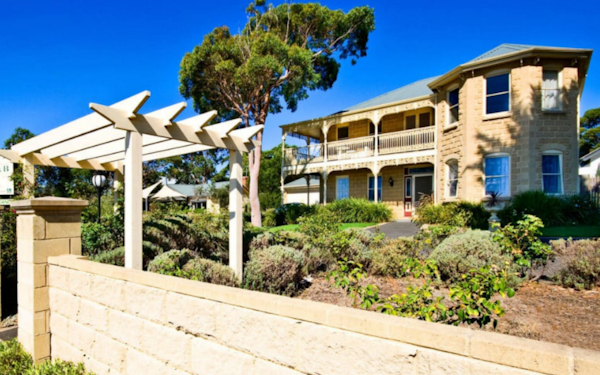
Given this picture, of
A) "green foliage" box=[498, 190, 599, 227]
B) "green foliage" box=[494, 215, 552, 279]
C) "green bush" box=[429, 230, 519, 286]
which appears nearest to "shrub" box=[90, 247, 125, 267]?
"green bush" box=[429, 230, 519, 286]

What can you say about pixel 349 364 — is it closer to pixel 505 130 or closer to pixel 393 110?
pixel 505 130

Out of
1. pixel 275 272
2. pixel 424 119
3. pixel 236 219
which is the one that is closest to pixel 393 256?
pixel 275 272

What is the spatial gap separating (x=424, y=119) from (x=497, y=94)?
4692 mm

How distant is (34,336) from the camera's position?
3.98 metres

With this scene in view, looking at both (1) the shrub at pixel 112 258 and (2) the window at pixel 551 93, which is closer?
(1) the shrub at pixel 112 258

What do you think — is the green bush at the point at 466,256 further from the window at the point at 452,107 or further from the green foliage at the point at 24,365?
the window at the point at 452,107

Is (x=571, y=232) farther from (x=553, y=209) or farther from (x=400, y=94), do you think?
(x=400, y=94)

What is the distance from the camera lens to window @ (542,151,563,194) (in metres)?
13.8

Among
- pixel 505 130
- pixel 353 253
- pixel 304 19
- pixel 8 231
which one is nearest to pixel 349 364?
pixel 353 253

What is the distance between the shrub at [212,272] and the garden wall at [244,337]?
1.33 m

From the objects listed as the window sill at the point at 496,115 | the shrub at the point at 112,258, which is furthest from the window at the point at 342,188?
the shrub at the point at 112,258

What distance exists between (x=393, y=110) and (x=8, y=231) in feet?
53.6

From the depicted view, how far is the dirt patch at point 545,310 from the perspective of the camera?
366cm

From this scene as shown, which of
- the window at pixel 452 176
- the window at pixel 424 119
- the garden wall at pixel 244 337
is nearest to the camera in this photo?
the garden wall at pixel 244 337
